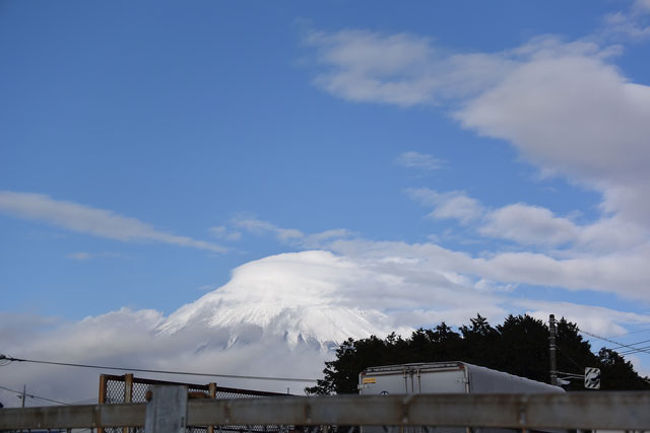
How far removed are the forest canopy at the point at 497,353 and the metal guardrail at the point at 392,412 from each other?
65.4 meters

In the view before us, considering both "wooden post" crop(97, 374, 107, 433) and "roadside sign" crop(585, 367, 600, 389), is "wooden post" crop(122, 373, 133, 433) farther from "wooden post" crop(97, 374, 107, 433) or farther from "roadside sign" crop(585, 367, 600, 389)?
"roadside sign" crop(585, 367, 600, 389)

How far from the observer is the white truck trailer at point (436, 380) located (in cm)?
2066

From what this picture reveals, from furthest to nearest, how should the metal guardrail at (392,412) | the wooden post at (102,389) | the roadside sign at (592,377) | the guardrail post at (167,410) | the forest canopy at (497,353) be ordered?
the forest canopy at (497,353), the roadside sign at (592,377), the wooden post at (102,389), the guardrail post at (167,410), the metal guardrail at (392,412)

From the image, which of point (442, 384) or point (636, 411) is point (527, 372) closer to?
point (442, 384)

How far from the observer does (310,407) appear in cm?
646

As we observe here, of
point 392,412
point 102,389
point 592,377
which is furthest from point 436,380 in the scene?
Answer: point 592,377

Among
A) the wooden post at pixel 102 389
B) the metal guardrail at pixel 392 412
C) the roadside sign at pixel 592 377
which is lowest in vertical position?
the metal guardrail at pixel 392 412

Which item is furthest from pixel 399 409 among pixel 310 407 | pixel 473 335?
pixel 473 335

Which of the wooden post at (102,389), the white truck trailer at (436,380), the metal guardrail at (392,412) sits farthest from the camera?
the white truck trailer at (436,380)

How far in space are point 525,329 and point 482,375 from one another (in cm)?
5777

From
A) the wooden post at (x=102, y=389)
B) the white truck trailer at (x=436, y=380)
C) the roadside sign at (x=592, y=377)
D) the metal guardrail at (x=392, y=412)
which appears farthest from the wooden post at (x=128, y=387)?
the roadside sign at (x=592, y=377)

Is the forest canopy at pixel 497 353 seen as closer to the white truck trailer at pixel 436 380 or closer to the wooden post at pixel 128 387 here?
the white truck trailer at pixel 436 380

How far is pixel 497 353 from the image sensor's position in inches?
2874

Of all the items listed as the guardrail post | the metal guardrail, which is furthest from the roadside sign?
the guardrail post
